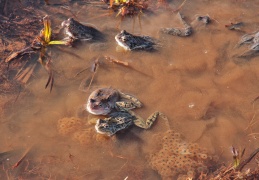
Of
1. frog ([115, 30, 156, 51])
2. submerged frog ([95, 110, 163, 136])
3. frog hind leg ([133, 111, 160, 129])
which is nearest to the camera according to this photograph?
submerged frog ([95, 110, 163, 136])

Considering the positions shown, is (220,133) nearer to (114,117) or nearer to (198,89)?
(198,89)

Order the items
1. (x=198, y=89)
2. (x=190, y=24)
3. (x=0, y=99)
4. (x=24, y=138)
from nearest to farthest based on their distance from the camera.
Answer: (x=24, y=138), (x=0, y=99), (x=198, y=89), (x=190, y=24)

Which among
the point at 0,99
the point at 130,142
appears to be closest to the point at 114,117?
the point at 130,142

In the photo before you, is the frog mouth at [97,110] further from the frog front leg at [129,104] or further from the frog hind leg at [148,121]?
the frog hind leg at [148,121]

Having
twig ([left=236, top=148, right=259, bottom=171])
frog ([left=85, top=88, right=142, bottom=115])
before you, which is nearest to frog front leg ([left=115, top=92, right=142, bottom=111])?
frog ([left=85, top=88, right=142, bottom=115])

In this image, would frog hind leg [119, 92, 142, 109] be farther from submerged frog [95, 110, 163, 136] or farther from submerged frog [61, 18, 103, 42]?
submerged frog [61, 18, 103, 42]

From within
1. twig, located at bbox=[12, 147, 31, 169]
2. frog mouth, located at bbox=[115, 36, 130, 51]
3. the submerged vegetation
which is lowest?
twig, located at bbox=[12, 147, 31, 169]

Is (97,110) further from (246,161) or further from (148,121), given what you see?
(246,161)
